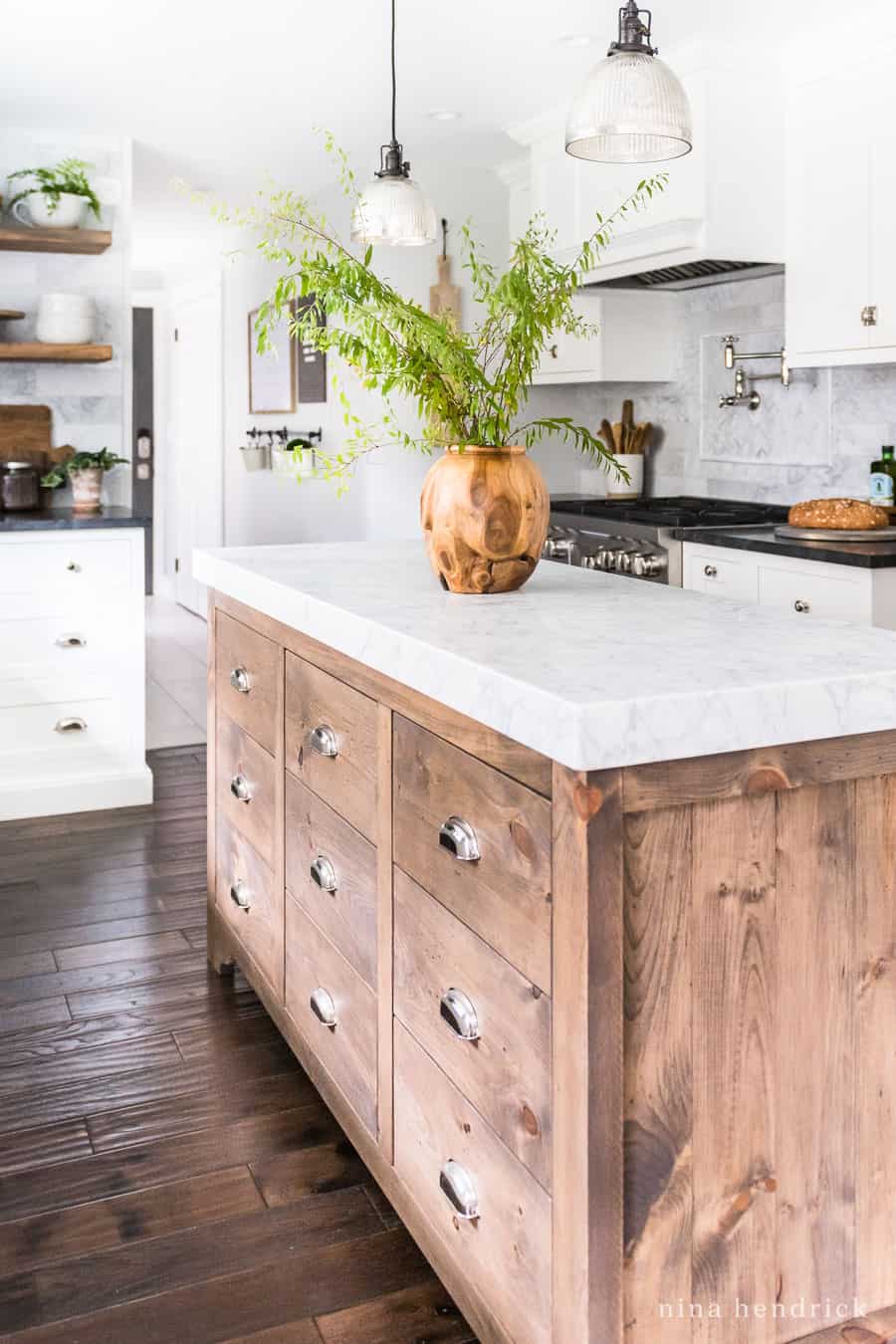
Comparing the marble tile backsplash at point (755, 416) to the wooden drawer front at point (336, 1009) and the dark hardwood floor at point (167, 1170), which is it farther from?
the wooden drawer front at point (336, 1009)

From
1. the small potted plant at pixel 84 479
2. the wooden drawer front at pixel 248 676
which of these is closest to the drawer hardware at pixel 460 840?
the wooden drawer front at pixel 248 676

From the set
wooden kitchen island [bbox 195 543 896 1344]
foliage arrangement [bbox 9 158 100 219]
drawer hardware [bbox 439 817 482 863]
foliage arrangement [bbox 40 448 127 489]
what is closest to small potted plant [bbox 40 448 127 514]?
foliage arrangement [bbox 40 448 127 489]

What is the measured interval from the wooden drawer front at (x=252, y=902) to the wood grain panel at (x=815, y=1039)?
1.16m

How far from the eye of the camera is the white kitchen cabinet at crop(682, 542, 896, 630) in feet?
11.3

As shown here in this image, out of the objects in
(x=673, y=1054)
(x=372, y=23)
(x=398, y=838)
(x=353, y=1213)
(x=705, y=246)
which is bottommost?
(x=353, y=1213)

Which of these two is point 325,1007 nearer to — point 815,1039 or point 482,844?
point 482,844

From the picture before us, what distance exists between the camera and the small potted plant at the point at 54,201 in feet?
14.8

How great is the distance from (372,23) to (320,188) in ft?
8.05

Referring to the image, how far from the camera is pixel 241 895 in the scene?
8.56ft

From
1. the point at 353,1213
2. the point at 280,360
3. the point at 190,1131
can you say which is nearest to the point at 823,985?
the point at 353,1213

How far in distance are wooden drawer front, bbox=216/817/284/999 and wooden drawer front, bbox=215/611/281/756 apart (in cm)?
26

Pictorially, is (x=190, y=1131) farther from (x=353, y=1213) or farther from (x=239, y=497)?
(x=239, y=497)

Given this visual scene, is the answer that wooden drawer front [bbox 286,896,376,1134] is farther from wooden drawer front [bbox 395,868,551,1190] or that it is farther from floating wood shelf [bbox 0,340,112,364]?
floating wood shelf [bbox 0,340,112,364]

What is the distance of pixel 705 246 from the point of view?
420cm
